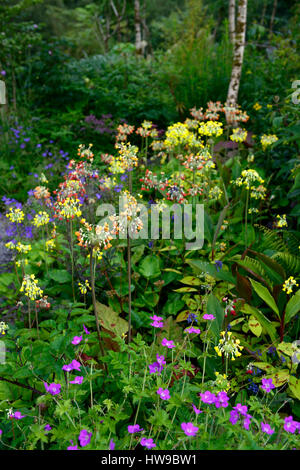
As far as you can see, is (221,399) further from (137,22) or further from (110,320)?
(137,22)

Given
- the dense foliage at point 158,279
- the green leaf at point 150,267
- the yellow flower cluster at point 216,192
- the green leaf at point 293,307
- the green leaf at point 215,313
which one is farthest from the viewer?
the yellow flower cluster at point 216,192

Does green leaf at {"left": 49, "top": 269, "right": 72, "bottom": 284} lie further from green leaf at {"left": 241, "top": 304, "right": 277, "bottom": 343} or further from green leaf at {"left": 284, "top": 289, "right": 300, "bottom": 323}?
green leaf at {"left": 284, "top": 289, "right": 300, "bottom": 323}

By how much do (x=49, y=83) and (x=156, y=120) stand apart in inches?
75.7

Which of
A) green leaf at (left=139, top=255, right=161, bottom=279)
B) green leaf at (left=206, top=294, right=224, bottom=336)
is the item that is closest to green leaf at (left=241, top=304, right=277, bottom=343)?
green leaf at (left=206, top=294, right=224, bottom=336)

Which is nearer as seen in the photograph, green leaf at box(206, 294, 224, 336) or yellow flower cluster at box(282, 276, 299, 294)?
yellow flower cluster at box(282, 276, 299, 294)

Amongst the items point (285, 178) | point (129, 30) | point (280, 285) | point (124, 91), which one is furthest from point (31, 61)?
point (129, 30)

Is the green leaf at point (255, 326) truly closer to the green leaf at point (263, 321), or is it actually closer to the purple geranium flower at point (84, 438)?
the green leaf at point (263, 321)

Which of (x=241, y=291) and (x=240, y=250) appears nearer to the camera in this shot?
(x=241, y=291)

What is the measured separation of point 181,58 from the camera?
613 centimetres

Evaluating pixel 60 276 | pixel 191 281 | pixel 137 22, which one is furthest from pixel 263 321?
pixel 137 22

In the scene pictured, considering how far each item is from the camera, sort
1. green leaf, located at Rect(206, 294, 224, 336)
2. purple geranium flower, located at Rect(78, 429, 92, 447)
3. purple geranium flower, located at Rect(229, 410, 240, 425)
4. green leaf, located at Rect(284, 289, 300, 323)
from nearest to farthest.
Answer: purple geranium flower, located at Rect(78, 429, 92, 447), purple geranium flower, located at Rect(229, 410, 240, 425), green leaf, located at Rect(206, 294, 224, 336), green leaf, located at Rect(284, 289, 300, 323)

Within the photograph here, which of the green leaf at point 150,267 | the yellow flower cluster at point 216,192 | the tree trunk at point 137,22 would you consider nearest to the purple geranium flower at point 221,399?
the green leaf at point 150,267

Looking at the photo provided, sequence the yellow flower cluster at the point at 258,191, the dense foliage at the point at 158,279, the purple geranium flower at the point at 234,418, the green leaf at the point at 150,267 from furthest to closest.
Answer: the yellow flower cluster at the point at 258,191, the green leaf at the point at 150,267, the dense foliage at the point at 158,279, the purple geranium flower at the point at 234,418
